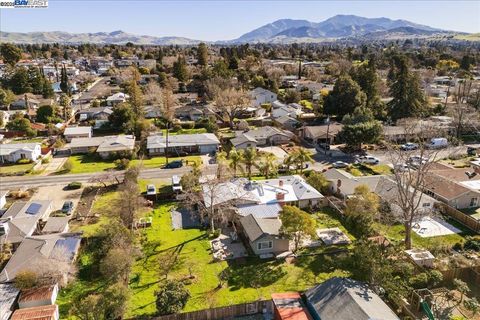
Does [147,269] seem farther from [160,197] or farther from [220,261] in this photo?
[160,197]

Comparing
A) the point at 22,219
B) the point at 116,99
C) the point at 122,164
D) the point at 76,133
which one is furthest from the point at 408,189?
the point at 116,99

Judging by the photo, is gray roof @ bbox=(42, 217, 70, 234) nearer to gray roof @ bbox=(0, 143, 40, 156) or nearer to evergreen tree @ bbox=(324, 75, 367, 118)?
gray roof @ bbox=(0, 143, 40, 156)

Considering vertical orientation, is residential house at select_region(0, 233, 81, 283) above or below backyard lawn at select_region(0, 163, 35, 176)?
above

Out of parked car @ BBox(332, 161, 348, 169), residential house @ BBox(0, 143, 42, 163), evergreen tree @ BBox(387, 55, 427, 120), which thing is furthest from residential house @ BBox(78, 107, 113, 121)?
evergreen tree @ BBox(387, 55, 427, 120)

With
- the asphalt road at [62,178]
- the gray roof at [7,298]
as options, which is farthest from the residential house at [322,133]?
the gray roof at [7,298]

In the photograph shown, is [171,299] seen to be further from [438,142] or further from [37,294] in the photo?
[438,142]
